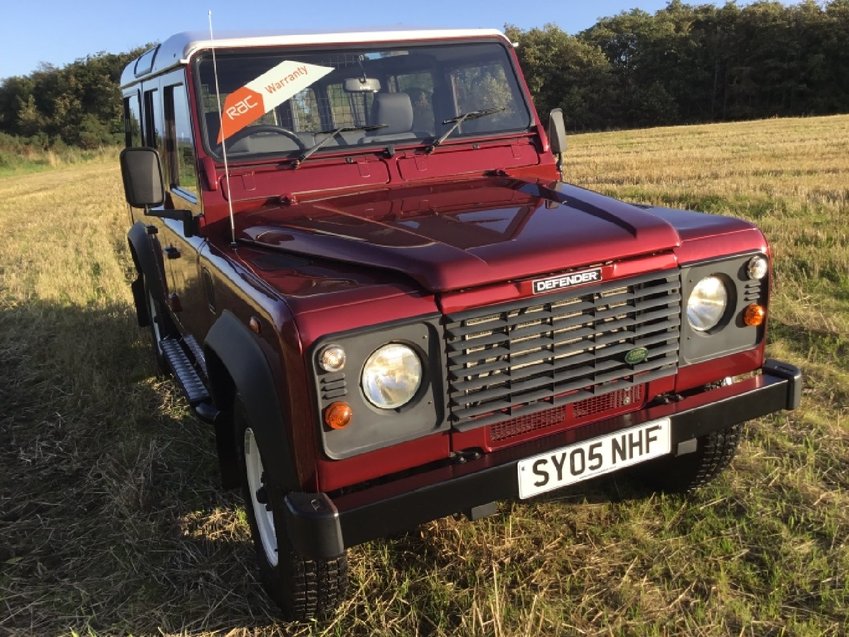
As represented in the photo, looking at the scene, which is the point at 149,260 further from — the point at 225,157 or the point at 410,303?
the point at 410,303

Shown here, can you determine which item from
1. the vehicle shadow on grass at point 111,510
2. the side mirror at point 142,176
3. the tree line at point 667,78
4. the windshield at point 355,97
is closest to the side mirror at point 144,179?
the side mirror at point 142,176

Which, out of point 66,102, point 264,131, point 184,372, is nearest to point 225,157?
point 264,131

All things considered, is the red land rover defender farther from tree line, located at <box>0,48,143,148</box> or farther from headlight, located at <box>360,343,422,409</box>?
tree line, located at <box>0,48,143,148</box>

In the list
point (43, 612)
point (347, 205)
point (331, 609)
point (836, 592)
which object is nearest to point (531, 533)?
point (331, 609)

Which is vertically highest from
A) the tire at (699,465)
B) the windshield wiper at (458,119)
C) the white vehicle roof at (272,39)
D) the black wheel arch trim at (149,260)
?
the white vehicle roof at (272,39)

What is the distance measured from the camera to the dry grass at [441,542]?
2641 millimetres

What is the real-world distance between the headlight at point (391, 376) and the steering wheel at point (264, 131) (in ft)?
4.89

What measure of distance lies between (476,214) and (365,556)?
1.48m

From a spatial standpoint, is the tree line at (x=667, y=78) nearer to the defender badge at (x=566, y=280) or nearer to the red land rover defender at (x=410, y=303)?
the red land rover defender at (x=410, y=303)

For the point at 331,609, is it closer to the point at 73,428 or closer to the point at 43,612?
the point at 43,612

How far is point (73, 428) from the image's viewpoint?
14.8 feet

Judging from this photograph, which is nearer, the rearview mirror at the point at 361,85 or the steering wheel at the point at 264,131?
the steering wheel at the point at 264,131

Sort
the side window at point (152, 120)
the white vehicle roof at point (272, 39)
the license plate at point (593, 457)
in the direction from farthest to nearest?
the side window at point (152, 120), the white vehicle roof at point (272, 39), the license plate at point (593, 457)

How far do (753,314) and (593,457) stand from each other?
0.82 metres
